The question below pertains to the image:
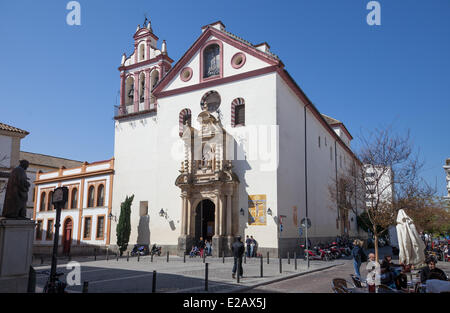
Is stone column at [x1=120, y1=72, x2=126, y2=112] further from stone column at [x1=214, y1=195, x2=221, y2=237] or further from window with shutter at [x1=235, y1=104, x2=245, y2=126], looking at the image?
stone column at [x1=214, y1=195, x2=221, y2=237]

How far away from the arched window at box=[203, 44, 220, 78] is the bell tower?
4.84 metres

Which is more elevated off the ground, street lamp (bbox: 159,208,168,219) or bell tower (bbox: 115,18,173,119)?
bell tower (bbox: 115,18,173,119)

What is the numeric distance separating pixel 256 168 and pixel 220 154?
8.91 feet

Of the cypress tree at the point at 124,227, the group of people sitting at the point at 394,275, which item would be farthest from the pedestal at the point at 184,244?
the group of people sitting at the point at 394,275

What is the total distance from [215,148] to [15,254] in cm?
1805

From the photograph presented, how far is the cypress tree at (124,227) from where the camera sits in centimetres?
2958

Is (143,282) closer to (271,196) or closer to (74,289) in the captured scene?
(74,289)

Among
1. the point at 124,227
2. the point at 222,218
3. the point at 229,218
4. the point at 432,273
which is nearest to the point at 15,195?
the point at 432,273

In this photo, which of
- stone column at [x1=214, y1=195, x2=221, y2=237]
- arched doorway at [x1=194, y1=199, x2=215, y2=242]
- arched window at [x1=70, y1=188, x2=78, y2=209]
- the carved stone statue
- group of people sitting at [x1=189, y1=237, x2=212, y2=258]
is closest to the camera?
the carved stone statue

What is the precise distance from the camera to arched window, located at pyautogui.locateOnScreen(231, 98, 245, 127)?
2688 centimetres

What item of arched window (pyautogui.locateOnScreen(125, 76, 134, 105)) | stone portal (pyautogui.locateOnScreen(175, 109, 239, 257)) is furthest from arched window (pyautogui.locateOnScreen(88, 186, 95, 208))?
stone portal (pyautogui.locateOnScreen(175, 109, 239, 257))

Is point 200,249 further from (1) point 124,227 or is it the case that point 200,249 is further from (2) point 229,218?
(1) point 124,227
